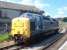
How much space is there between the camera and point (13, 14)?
4188 cm

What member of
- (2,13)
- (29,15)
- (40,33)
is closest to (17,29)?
(29,15)

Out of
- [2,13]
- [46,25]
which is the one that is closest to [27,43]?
[46,25]

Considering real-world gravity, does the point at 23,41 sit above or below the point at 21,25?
below

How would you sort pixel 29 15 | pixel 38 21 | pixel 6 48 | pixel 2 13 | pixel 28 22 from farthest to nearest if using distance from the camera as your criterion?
pixel 2 13
pixel 38 21
pixel 29 15
pixel 28 22
pixel 6 48

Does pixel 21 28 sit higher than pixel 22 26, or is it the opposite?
pixel 22 26

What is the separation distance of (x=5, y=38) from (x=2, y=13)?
64.4 ft

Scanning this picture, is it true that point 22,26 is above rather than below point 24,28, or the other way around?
above

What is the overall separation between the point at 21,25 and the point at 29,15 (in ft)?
5.01

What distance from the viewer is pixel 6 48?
15.8 metres

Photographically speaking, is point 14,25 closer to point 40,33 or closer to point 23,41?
point 23,41

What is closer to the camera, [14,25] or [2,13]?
[14,25]

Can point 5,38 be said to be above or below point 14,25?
below

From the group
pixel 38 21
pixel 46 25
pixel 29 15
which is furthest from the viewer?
pixel 46 25

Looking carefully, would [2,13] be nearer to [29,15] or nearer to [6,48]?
[29,15]
